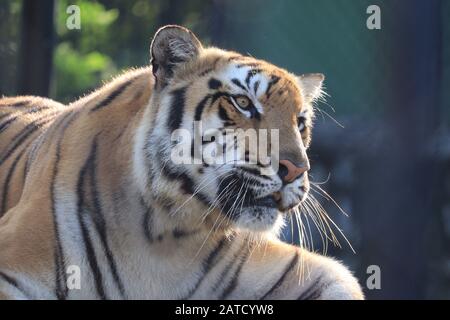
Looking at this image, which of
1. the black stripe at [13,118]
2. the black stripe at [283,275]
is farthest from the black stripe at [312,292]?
the black stripe at [13,118]

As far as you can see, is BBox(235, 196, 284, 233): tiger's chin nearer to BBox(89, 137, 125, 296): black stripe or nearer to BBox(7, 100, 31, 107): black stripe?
BBox(89, 137, 125, 296): black stripe

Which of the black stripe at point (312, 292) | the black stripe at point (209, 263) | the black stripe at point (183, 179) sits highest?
the black stripe at point (183, 179)

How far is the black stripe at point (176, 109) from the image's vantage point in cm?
267

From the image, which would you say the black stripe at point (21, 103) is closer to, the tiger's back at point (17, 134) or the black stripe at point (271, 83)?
the tiger's back at point (17, 134)

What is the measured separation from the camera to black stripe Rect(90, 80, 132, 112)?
9.54ft

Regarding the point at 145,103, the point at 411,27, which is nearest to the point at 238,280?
the point at 145,103

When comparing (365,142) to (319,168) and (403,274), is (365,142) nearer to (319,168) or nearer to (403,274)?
(319,168)

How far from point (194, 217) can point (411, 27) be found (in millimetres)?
1489

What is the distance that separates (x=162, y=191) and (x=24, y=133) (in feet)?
3.38

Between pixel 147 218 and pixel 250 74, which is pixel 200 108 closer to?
pixel 250 74

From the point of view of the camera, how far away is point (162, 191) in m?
2.66

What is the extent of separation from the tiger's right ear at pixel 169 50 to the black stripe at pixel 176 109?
0.19 feet

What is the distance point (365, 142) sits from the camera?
4.84 m

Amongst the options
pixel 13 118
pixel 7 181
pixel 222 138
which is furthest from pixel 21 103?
pixel 222 138
